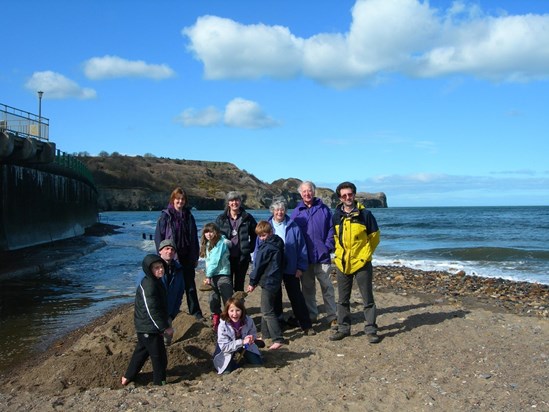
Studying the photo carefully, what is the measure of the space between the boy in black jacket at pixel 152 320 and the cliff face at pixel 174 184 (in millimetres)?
119732

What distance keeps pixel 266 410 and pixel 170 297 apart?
2097mm

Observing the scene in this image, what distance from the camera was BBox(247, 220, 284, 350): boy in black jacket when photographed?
6855 millimetres

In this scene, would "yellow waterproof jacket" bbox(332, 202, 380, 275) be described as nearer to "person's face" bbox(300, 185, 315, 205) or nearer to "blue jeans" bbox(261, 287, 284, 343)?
"person's face" bbox(300, 185, 315, 205)

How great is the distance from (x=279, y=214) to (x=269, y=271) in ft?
2.76

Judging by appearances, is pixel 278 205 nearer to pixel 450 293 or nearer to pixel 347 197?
pixel 347 197

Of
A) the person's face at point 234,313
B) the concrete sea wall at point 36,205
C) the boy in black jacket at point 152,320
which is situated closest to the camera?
the boy in black jacket at point 152,320

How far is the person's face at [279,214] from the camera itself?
284 inches

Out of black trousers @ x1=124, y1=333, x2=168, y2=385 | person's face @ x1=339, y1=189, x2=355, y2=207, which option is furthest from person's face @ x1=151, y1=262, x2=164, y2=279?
person's face @ x1=339, y1=189, x2=355, y2=207

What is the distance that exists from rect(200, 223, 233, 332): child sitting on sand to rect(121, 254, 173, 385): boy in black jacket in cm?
161

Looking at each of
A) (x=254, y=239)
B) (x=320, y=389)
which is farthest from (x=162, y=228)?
(x=320, y=389)

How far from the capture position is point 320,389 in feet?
17.4

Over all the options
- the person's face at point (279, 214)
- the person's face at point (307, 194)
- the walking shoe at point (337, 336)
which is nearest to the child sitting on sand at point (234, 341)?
the walking shoe at point (337, 336)

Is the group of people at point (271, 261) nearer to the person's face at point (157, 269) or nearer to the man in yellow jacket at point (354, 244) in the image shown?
the man in yellow jacket at point (354, 244)

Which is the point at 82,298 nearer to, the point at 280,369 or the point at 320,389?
the point at 280,369
